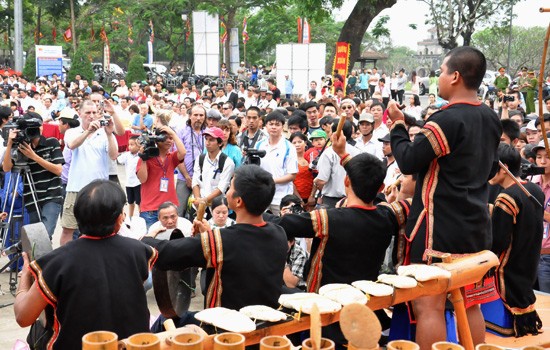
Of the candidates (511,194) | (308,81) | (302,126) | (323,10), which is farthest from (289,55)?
(511,194)

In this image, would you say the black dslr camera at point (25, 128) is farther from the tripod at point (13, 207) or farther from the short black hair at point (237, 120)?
the short black hair at point (237, 120)

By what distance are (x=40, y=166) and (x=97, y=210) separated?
4204 mm

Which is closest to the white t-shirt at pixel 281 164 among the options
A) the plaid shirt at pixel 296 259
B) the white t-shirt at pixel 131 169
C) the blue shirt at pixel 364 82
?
the plaid shirt at pixel 296 259

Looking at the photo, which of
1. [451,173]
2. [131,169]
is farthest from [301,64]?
[451,173]

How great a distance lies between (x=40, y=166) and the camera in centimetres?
697

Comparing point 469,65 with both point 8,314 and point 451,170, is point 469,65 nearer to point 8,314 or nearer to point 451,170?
point 451,170

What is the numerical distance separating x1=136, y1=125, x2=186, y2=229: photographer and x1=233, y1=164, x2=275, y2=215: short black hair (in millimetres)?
3753

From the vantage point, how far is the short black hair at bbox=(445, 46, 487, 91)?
363 cm

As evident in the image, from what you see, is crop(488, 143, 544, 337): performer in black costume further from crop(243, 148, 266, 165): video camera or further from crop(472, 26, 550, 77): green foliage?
crop(472, 26, 550, 77): green foliage

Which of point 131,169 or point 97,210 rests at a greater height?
point 97,210

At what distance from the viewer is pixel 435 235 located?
11.8 feet

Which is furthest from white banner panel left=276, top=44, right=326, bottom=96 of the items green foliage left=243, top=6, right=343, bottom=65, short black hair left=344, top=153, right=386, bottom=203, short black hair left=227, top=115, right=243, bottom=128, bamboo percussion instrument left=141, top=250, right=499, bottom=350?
green foliage left=243, top=6, right=343, bottom=65

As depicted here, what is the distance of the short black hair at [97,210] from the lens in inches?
120

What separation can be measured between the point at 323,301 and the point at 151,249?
79cm
